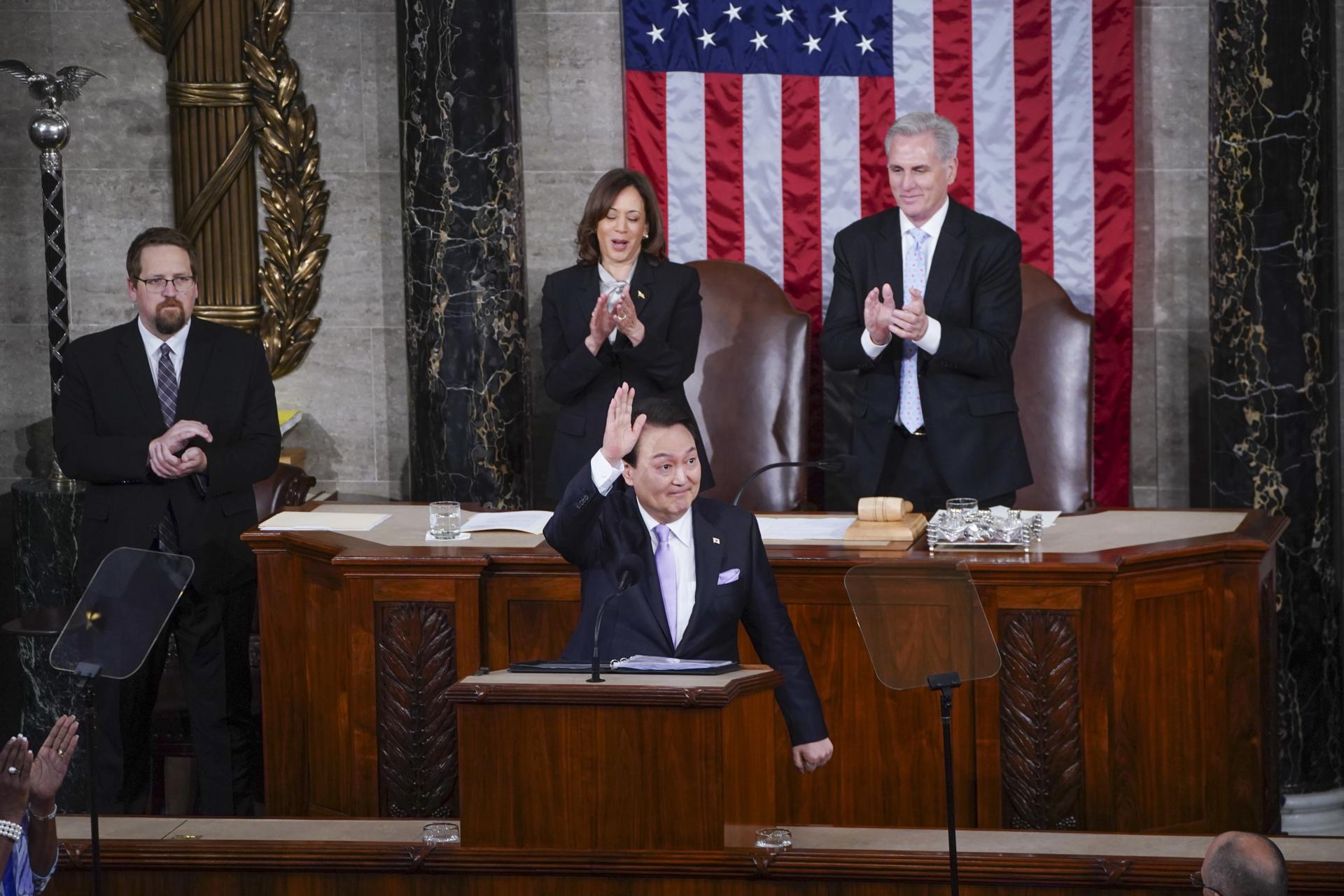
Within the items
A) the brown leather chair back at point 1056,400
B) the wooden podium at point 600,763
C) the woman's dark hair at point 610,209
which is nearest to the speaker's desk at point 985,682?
the woman's dark hair at point 610,209

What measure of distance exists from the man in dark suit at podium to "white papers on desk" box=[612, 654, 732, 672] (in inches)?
12.0

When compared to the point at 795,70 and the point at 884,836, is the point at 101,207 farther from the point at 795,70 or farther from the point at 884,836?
the point at 884,836

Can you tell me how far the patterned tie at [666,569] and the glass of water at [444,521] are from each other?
1.29 metres

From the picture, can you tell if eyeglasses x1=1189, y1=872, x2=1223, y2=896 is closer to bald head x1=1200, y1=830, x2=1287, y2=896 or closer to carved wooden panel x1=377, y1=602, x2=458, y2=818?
bald head x1=1200, y1=830, x2=1287, y2=896

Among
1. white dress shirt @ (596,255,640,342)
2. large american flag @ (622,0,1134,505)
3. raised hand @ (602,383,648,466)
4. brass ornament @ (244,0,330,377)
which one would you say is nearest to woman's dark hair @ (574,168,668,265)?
white dress shirt @ (596,255,640,342)

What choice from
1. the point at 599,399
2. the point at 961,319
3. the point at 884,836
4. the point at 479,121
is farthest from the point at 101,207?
Answer: the point at 884,836

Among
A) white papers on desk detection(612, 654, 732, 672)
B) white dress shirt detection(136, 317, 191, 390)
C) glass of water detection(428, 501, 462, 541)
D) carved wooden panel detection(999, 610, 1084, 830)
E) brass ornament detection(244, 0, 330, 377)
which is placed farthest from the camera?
brass ornament detection(244, 0, 330, 377)

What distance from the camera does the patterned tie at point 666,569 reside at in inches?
167

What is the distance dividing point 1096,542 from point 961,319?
0.99 m

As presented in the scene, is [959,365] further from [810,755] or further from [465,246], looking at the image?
[465,246]

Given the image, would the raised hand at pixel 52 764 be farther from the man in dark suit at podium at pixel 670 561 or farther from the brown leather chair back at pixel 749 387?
the brown leather chair back at pixel 749 387

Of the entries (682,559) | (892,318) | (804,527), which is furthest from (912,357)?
(682,559)

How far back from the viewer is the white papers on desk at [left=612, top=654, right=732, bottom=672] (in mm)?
3705

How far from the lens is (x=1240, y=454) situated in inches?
260
